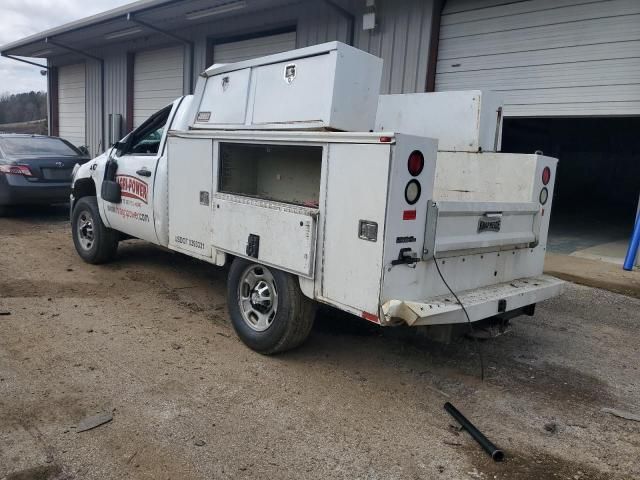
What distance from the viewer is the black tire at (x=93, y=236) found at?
6.60m

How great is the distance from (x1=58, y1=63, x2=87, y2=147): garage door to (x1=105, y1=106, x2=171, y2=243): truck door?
15.4 m

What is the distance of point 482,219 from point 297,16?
374 inches

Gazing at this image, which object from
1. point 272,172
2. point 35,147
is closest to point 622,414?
point 272,172

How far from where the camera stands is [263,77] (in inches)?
177

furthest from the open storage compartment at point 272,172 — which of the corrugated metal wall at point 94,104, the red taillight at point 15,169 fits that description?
the corrugated metal wall at point 94,104

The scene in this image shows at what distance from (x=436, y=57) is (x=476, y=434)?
807 centimetres

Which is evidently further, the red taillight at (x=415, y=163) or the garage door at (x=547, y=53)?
the garage door at (x=547, y=53)

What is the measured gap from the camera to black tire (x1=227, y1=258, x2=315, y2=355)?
3.91 m

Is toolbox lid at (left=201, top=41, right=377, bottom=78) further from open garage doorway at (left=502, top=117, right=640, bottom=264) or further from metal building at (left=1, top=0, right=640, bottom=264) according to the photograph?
open garage doorway at (left=502, top=117, right=640, bottom=264)

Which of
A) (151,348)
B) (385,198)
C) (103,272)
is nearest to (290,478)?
(385,198)

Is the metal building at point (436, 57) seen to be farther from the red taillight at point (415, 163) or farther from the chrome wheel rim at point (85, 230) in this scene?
the red taillight at point (415, 163)

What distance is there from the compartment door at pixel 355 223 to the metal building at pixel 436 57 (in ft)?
13.6

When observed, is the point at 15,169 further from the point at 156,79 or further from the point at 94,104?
the point at 94,104

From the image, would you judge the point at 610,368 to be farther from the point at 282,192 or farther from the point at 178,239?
the point at 178,239
